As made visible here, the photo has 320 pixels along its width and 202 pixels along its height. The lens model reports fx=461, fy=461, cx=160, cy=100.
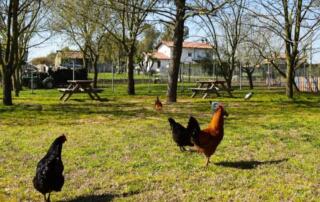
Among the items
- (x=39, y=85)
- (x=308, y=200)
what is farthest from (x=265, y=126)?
(x=39, y=85)

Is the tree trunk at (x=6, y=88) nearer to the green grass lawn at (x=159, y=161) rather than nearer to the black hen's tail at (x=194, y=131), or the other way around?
the green grass lawn at (x=159, y=161)

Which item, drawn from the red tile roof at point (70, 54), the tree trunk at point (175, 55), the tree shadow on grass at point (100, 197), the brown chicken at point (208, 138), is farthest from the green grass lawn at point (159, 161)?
the red tile roof at point (70, 54)

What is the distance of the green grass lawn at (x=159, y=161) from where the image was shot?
552cm

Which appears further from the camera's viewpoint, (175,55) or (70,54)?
(70,54)

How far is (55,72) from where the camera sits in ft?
131

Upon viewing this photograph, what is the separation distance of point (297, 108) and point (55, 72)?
27.4m

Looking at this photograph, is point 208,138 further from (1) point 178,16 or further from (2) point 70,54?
(2) point 70,54

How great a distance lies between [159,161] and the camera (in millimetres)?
7195

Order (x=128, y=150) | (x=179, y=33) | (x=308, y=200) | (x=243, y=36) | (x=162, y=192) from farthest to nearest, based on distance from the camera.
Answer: (x=243, y=36) < (x=179, y=33) < (x=128, y=150) < (x=162, y=192) < (x=308, y=200)

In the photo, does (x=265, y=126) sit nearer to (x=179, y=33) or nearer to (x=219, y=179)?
(x=219, y=179)

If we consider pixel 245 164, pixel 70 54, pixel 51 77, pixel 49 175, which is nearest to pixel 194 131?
pixel 245 164

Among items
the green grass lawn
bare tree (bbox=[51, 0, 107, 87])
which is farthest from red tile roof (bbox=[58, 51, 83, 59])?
the green grass lawn

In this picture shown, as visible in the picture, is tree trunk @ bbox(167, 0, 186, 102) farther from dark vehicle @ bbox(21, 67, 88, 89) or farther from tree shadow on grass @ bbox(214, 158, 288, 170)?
dark vehicle @ bbox(21, 67, 88, 89)

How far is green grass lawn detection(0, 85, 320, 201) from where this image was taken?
18.1ft
